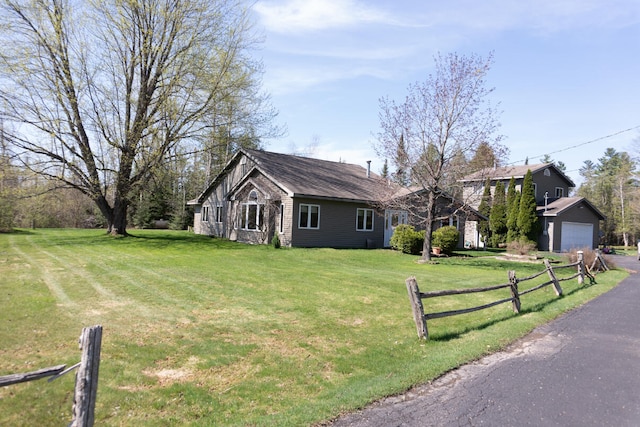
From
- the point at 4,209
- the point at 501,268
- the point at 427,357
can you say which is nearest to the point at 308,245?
the point at 501,268

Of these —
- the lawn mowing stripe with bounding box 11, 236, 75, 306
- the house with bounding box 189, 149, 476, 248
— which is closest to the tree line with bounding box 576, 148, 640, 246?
the house with bounding box 189, 149, 476, 248

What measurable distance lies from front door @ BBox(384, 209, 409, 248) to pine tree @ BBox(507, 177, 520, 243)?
36.8ft

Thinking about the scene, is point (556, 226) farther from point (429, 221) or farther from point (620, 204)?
point (620, 204)

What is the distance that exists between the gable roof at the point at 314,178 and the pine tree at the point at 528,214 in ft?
40.2

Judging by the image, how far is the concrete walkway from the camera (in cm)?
426

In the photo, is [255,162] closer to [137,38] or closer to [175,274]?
[137,38]

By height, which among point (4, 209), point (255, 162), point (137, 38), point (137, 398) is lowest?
point (137, 398)

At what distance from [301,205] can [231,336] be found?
50.9 feet

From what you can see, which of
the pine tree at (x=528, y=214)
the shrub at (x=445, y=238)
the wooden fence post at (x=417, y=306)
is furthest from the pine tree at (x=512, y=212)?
the wooden fence post at (x=417, y=306)

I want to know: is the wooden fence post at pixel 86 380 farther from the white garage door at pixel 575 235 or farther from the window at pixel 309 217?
the white garage door at pixel 575 235

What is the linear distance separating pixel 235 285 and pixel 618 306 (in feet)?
33.1

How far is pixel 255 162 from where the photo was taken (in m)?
24.3

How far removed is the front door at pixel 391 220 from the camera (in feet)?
85.1

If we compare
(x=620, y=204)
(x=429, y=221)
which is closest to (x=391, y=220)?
(x=429, y=221)
